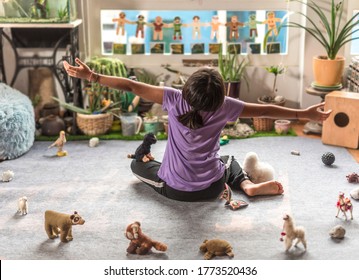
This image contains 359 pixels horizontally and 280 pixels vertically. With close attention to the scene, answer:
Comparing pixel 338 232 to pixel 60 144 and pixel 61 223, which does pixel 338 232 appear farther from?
pixel 60 144

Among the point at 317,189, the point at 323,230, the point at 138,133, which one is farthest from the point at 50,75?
the point at 323,230

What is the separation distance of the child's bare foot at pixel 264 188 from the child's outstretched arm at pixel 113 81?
0.56 m

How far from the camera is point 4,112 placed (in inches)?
125

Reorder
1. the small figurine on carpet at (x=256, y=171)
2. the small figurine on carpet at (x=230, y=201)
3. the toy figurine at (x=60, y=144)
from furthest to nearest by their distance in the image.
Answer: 1. the toy figurine at (x=60, y=144)
2. the small figurine on carpet at (x=256, y=171)
3. the small figurine on carpet at (x=230, y=201)

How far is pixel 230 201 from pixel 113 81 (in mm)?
709

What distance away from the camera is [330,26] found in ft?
Answer: 12.2

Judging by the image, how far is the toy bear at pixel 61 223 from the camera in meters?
2.20

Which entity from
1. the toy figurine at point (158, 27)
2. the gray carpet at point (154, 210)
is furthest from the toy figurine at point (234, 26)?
the gray carpet at point (154, 210)

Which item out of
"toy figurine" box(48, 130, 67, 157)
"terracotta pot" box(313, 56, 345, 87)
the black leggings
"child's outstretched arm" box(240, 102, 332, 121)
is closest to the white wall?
"terracotta pot" box(313, 56, 345, 87)

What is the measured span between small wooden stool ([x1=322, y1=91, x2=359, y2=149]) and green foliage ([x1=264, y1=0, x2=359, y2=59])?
0.32m

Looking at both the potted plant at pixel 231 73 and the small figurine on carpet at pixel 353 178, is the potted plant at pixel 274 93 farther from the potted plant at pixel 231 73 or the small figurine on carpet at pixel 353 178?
the small figurine on carpet at pixel 353 178

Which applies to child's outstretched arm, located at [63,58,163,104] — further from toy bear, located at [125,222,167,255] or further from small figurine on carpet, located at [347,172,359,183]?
small figurine on carpet, located at [347,172,359,183]
